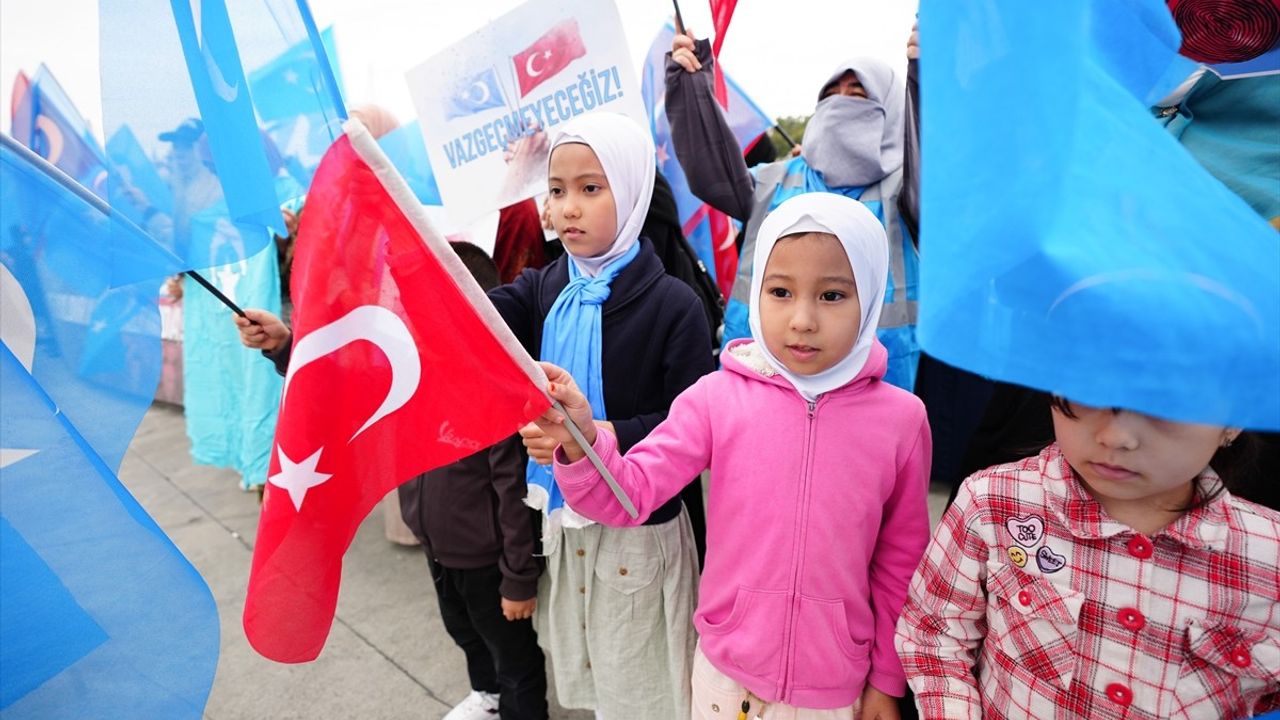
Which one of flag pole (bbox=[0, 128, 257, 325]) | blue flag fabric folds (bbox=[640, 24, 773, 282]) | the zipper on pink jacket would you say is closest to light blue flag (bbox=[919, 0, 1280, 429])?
the zipper on pink jacket

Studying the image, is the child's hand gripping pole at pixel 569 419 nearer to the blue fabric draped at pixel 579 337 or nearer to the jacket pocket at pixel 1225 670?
the blue fabric draped at pixel 579 337

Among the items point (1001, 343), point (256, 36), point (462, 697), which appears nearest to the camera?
point (1001, 343)

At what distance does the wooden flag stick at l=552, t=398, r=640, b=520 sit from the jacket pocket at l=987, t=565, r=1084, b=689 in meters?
0.57

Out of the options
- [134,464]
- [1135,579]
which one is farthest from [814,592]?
[134,464]

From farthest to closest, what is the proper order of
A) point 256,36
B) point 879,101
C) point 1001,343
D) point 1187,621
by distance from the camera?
point 879,101 < point 256,36 < point 1187,621 < point 1001,343

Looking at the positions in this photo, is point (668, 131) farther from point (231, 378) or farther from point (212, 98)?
point (231, 378)

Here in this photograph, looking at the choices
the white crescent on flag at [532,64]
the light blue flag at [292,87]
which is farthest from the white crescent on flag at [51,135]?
the white crescent on flag at [532,64]

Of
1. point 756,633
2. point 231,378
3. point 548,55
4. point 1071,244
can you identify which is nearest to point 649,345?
point 756,633

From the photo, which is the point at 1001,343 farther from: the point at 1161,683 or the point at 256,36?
the point at 256,36

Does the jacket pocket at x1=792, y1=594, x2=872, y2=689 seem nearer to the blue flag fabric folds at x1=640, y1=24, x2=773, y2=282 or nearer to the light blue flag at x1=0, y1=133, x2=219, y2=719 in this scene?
the light blue flag at x1=0, y1=133, x2=219, y2=719

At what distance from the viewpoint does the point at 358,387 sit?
1.12m

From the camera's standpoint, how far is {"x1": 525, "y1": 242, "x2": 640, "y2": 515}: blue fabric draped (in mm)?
1532

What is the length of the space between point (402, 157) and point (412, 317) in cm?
220

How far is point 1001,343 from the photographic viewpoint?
0.61 meters
